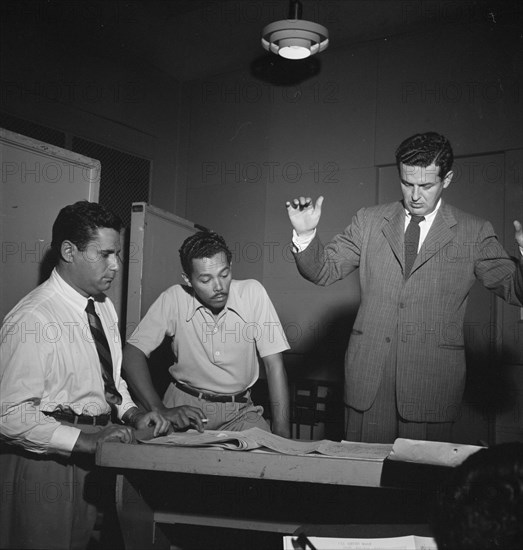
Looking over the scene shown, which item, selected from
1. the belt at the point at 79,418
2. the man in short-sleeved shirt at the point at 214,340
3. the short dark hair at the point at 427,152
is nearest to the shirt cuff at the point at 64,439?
the belt at the point at 79,418

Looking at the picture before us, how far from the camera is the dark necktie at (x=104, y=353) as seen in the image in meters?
2.09

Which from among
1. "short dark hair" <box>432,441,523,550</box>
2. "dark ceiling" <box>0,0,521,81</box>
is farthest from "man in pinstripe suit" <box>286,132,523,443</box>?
"dark ceiling" <box>0,0,521,81</box>

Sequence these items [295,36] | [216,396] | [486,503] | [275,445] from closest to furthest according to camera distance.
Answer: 1. [486,503]
2. [275,445]
3. [216,396]
4. [295,36]

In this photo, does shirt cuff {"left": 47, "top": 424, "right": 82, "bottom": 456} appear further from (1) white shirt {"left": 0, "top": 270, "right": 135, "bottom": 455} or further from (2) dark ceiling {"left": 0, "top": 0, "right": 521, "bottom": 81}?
(2) dark ceiling {"left": 0, "top": 0, "right": 521, "bottom": 81}

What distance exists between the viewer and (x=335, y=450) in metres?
1.32

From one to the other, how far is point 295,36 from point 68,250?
7.25ft

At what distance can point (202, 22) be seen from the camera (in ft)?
15.1

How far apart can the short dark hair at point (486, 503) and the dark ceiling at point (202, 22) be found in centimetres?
390

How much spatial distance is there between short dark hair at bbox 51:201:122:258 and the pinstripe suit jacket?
74 cm

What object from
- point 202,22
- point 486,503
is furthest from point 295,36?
point 486,503

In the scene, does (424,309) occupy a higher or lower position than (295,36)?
lower

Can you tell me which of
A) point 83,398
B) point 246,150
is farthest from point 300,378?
point 83,398

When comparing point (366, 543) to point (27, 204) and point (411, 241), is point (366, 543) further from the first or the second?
point (27, 204)

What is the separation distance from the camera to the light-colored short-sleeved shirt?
2.65m
